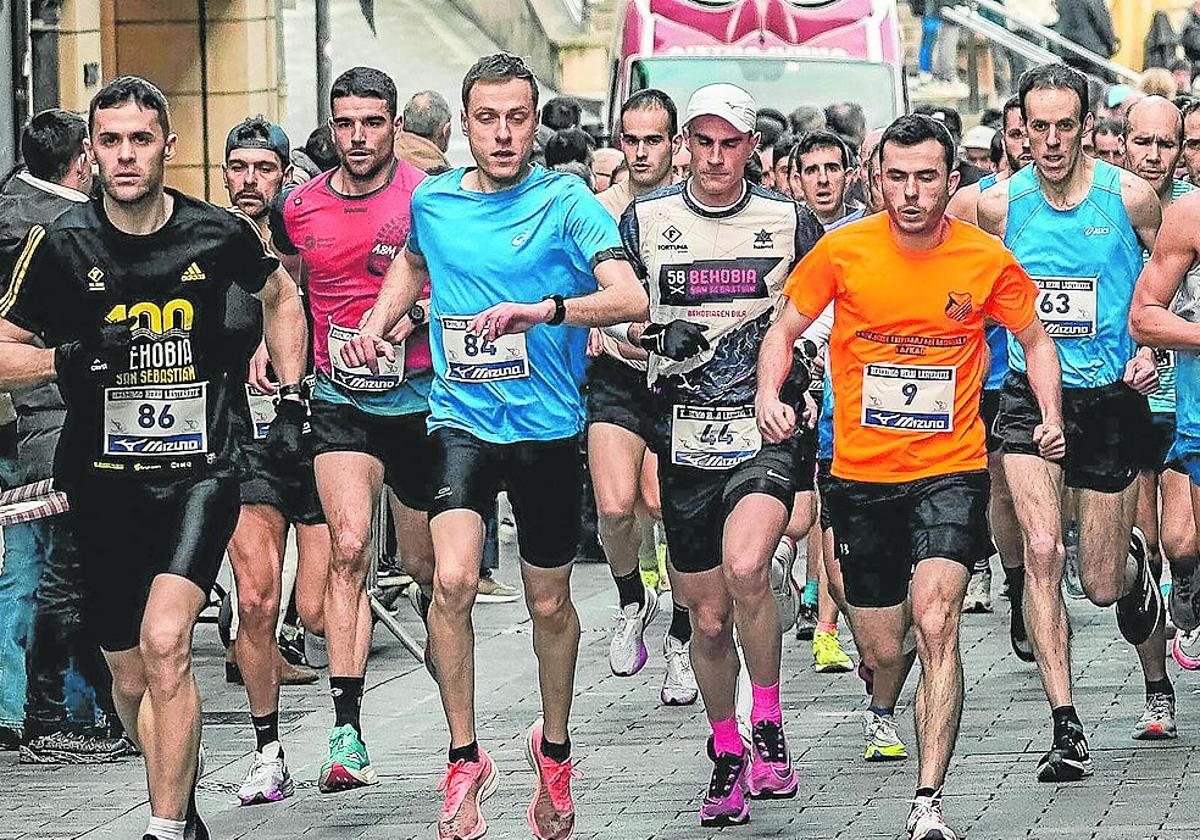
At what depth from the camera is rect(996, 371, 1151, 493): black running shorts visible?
9633mm

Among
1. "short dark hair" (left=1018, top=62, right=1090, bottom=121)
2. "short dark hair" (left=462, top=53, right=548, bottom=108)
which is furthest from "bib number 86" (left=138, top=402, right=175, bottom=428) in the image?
"short dark hair" (left=1018, top=62, right=1090, bottom=121)

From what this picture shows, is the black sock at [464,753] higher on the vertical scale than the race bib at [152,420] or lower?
lower

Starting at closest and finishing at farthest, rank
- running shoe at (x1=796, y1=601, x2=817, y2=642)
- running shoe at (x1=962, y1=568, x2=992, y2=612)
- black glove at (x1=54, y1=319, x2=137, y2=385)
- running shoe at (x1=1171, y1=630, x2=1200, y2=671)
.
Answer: black glove at (x1=54, y1=319, x2=137, y2=385) → running shoe at (x1=1171, y1=630, x2=1200, y2=671) → running shoe at (x1=796, y1=601, x2=817, y2=642) → running shoe at (x1=962, y1=568, x2=992, y2=612)

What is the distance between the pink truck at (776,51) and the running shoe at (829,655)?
10755 millimetres

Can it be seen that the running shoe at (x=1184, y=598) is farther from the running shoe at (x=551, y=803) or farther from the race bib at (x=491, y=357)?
the race bib at (x=491, y=357)

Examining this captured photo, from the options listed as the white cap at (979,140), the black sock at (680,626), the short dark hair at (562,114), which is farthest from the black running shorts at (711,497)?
the short dark hair at (562,114)

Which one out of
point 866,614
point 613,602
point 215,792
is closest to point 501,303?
point 866,614

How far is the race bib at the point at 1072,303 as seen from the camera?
377 inches

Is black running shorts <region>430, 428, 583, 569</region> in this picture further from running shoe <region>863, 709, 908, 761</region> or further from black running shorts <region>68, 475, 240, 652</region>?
running shoe <region>863, 709, 908, 761</region>

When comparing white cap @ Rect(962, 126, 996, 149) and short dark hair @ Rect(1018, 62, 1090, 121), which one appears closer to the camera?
short dark hair @ Rect(1018, 62, 1090, 121)

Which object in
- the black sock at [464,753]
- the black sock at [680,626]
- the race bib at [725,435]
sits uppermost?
the race bib at [725,435]

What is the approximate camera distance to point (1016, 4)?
1330 inches

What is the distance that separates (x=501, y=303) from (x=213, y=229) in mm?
849

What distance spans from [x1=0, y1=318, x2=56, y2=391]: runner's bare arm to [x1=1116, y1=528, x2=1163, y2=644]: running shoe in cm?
408
